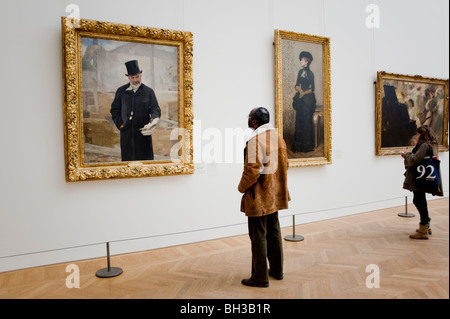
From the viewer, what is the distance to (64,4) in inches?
220

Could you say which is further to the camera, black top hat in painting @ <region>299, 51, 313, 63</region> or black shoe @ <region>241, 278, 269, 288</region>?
black top hat in painting @ <region>299, 51, 313, 63</region>

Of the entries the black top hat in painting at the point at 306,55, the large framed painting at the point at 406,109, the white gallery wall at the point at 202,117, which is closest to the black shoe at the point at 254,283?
the white gallery wall at the point at 202,117

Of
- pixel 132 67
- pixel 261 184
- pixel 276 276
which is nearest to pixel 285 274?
pixel 276 276

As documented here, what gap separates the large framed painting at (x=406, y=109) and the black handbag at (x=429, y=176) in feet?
8.52

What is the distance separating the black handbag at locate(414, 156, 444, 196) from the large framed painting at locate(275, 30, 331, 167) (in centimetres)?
201

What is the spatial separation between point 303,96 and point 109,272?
505 centimetres

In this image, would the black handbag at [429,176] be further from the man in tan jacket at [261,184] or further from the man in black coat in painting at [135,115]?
the man in black coat in painting at [135,115]

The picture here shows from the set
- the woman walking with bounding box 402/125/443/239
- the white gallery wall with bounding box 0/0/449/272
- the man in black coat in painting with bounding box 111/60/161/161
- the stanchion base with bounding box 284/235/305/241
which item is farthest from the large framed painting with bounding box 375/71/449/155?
the man in black coat in painting with bounding box 111/60/161/161

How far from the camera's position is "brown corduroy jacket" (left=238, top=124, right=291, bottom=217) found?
172 inches

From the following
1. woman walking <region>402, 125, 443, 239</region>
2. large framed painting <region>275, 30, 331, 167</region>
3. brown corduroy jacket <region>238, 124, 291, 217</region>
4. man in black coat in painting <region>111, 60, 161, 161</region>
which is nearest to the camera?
brown corduroy jacket <region>238, 124, 291, 217</region>

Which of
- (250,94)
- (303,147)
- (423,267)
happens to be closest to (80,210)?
(250,94)

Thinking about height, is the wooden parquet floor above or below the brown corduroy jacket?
below

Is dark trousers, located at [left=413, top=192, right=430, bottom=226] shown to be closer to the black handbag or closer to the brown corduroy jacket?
the black handbag
